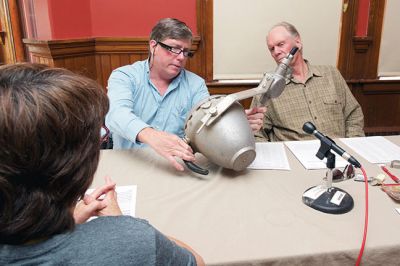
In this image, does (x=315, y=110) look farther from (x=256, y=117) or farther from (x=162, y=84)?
(x=162, y=84)

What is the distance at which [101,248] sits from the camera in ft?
1.80

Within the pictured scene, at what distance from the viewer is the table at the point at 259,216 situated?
81 cm

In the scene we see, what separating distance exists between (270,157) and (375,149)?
0.46 m

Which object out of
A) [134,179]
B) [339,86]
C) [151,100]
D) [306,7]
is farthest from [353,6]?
[134,179]

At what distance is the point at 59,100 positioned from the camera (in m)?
0.52

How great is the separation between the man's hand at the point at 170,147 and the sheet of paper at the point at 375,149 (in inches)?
28.0

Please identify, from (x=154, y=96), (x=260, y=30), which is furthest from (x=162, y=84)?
(x=260, y=30)

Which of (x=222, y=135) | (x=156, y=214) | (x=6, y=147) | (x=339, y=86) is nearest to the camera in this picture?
(x=6, y=147)

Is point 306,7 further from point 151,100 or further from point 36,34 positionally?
point 36,34

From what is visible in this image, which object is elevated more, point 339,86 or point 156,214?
point 339,86

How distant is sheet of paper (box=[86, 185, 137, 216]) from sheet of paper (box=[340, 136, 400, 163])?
0.90 m

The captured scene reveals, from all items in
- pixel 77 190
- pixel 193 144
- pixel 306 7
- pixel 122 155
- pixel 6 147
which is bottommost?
pixel 122 155

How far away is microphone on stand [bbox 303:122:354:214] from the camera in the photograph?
3.18ft

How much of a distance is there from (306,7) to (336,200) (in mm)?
2302
